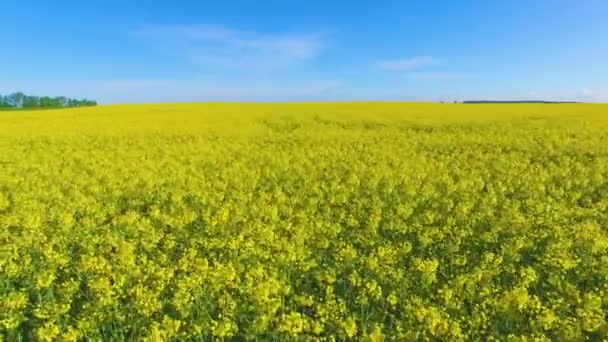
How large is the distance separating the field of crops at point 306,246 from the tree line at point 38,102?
100 metres

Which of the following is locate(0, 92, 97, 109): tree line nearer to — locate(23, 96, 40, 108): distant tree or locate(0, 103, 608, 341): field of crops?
locate(23, 96, 40, 108): distant tree

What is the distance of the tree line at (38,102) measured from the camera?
10531 cm

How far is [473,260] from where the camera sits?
7043 millimetres

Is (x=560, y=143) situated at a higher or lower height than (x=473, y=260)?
higher

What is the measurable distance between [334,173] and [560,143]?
392 inches

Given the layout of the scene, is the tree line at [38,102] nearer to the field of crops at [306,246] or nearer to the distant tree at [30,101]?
the distant tree at [30,101]

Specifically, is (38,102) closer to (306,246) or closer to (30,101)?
(30,101)

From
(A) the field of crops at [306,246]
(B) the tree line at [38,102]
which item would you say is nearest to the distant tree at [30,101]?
(B) the tree line at [38,102]

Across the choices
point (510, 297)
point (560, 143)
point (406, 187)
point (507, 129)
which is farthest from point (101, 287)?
point (507, 129)

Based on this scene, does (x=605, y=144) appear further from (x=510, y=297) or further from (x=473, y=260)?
(x=510, y=297)

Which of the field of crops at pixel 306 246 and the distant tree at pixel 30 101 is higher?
the distant tree at pixel 30 101

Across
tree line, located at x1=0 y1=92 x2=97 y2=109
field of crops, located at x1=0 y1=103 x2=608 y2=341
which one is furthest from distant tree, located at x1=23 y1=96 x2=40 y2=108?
field of crops, located at x1=0 y1=103 x2=608 y2=341

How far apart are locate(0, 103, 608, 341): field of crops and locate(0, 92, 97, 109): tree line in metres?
100

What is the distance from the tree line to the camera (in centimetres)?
10531
